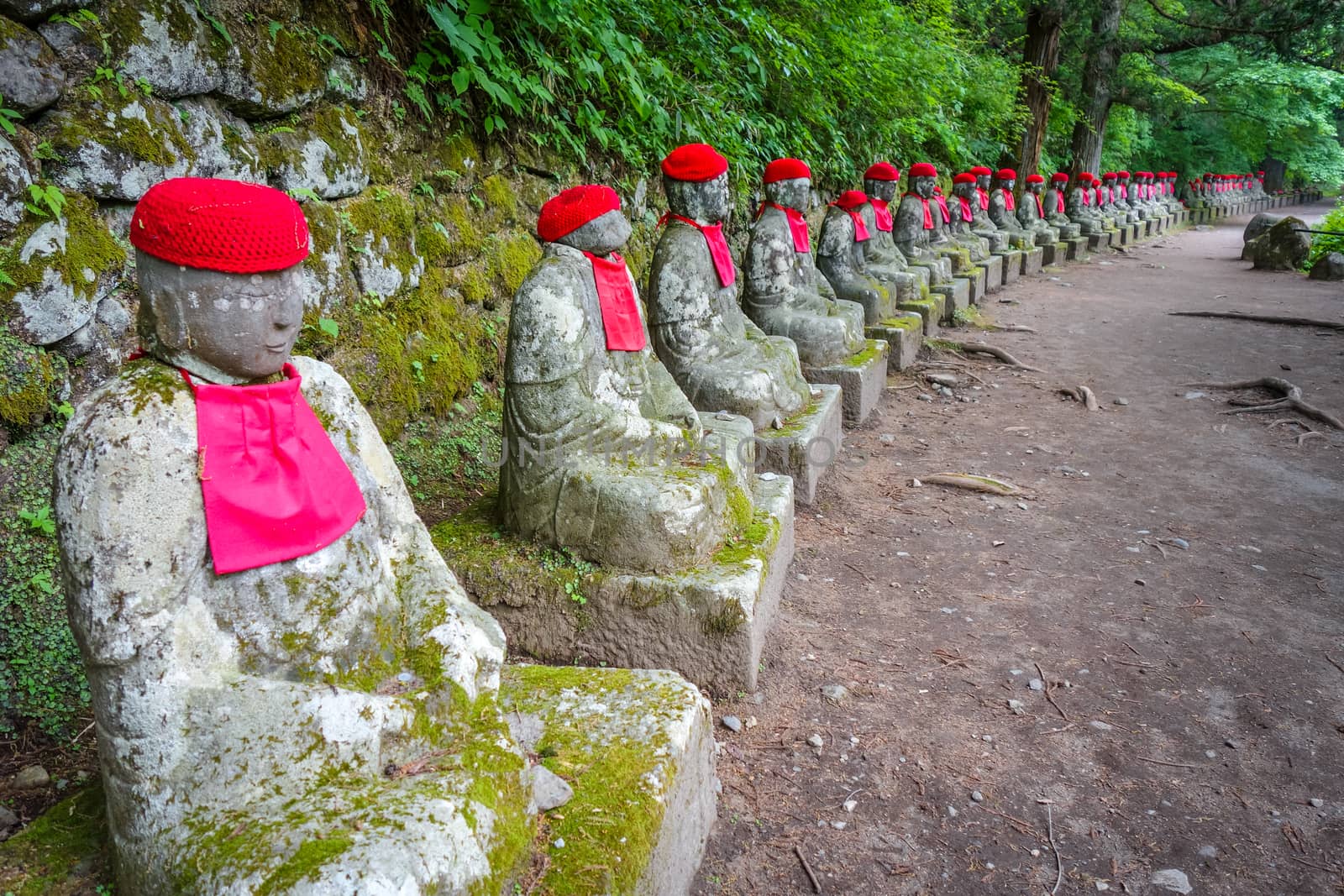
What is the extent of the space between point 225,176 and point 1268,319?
1144cm

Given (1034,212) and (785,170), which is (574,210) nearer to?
(785,170)

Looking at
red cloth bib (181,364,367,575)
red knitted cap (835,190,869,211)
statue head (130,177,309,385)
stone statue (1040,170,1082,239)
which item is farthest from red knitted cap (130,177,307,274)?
stone statue (1040,170,1082,239)

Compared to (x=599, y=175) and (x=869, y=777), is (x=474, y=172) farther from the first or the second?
(x=869, y=777)

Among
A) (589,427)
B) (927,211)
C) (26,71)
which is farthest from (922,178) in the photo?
(26,71)

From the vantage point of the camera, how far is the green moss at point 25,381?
2.48 m

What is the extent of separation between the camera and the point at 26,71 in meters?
2.59

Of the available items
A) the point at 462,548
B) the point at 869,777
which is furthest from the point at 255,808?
the point at 869,777

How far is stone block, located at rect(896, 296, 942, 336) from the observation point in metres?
8.77

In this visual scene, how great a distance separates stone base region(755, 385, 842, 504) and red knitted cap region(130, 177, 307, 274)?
128 inches

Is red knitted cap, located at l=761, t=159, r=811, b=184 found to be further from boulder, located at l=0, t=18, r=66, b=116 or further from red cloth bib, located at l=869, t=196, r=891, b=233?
boulder, located at l=0, t=18, r=66, b=116

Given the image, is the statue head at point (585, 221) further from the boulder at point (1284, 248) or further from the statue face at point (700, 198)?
the boulder at point (1284, 248)

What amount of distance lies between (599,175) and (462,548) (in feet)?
11.3

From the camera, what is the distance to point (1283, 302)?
41.1 ft

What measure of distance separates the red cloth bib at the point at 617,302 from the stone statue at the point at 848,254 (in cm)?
442
